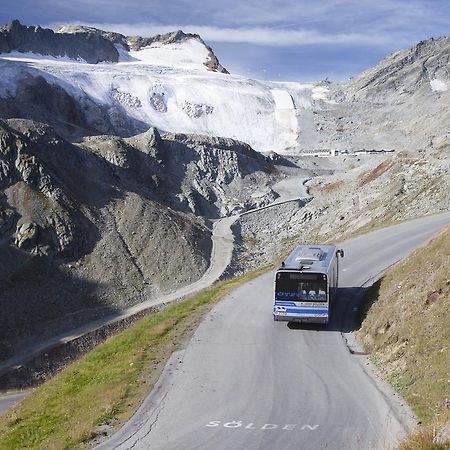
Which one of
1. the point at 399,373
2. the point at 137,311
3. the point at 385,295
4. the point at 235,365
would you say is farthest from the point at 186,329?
the point at 137,311

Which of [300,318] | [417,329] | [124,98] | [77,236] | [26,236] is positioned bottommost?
[300,318]

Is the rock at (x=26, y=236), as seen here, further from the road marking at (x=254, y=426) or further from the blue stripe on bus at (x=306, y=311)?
the road marking at (x=254, y=426)

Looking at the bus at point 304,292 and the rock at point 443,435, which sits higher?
the bus at point 304,292

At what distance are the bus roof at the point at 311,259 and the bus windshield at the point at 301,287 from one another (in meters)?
0.34

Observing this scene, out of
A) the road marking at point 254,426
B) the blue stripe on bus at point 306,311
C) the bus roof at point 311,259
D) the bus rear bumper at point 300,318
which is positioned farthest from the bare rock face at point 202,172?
the road marking at point 254,426

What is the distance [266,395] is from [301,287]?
26.0 ft

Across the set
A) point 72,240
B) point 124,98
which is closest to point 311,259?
point 72,240

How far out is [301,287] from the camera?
83.0 ft

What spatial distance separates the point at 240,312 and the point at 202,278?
4334 centimetres

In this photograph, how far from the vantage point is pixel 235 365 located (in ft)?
70.3

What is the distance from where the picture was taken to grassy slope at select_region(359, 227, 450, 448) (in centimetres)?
1636

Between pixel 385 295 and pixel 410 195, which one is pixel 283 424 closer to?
pixel 385 295

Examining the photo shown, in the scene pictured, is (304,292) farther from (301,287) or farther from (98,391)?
(98,391)

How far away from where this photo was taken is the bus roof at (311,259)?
25547 millimetres
